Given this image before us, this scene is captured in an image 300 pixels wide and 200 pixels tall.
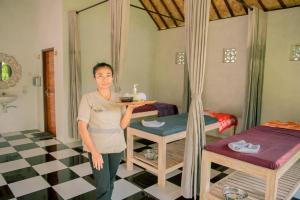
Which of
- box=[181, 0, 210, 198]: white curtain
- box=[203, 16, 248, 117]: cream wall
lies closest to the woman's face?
box=[181, 0, 210, 198]: white curtain

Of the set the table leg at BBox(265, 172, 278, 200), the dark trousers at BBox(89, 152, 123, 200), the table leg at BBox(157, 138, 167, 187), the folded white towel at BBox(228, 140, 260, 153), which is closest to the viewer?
the dark trousers at BBox(89, 152, 123, 200)

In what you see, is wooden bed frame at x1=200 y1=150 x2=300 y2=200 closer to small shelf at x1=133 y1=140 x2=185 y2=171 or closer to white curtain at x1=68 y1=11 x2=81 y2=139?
small shelf at x1=133 y1=140 x2=185 y2=171

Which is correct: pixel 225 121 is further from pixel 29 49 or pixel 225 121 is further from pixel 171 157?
pixel 29 49

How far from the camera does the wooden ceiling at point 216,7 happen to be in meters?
3.78

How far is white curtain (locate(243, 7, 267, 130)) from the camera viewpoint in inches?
146

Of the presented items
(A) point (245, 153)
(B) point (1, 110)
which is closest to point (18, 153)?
Result: (B) point (1, 110)

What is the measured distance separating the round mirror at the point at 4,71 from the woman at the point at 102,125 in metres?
4.03

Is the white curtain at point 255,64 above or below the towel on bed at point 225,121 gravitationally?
above

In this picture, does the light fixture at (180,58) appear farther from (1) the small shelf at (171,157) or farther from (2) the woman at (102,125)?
(2) the woman at (102,125)

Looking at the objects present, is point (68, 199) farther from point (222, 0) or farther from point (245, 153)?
point (222, 0)

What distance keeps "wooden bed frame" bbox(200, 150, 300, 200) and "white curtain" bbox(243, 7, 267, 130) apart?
1.31 meters

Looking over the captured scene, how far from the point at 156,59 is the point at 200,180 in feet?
13.1

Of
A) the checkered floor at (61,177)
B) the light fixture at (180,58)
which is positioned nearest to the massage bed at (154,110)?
the checkered floor at (61,177)

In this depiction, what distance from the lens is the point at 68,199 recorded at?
2.34 m
